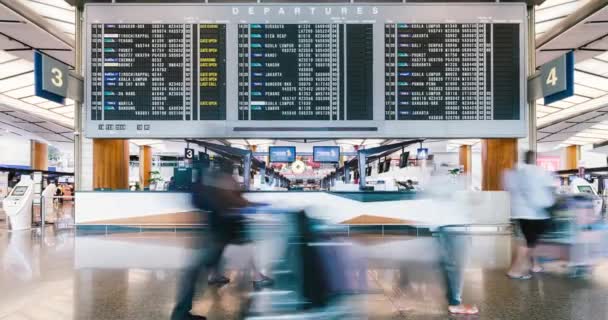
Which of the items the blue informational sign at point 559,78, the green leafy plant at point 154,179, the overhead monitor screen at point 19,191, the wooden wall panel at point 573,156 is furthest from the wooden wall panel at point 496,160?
the wooden wall panel at point 573,156

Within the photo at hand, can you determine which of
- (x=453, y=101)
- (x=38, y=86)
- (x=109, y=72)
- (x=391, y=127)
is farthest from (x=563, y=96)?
(x=38, y=86)

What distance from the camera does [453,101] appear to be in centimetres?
842

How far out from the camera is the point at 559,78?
787 cm

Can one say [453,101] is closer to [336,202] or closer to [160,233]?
[336,202]

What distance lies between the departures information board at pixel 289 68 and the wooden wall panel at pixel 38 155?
34812 millimetres

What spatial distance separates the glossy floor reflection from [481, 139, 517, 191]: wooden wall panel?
8.77 feet

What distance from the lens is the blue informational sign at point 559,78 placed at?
764 centimetres

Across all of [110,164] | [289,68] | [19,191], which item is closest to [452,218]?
[289,68]

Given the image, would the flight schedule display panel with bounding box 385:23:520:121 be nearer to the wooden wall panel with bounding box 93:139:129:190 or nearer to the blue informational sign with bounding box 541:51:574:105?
the blue informational sign with bounding box 541:51:574:105

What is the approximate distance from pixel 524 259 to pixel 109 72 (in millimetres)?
7416

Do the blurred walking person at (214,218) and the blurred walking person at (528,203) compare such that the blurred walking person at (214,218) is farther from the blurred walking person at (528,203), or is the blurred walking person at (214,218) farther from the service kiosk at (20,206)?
the service kiosk at (20,206)

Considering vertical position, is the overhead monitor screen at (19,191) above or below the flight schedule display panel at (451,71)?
below

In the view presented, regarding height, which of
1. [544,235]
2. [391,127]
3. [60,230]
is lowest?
[60,230]

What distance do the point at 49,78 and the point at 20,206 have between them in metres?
6.12
